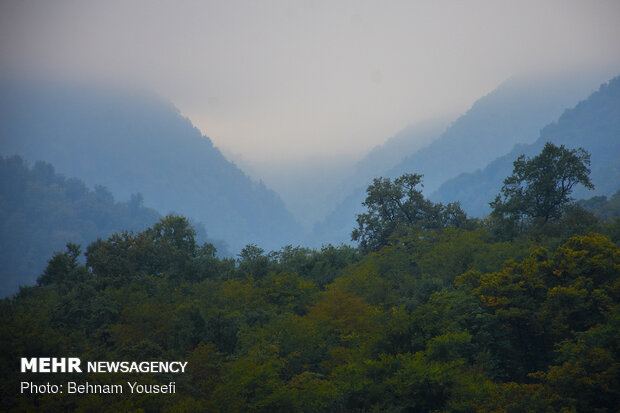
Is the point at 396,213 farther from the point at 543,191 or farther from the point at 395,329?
the point at 395,329

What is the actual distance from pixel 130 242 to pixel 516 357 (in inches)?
1645

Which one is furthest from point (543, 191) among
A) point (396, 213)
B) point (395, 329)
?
point (395, 329)

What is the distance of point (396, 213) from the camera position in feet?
177

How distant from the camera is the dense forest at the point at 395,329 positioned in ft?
61.7

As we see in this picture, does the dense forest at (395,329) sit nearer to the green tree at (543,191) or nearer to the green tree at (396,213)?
the green tree at (543,191)

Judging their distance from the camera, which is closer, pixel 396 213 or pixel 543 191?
pixel 543 191

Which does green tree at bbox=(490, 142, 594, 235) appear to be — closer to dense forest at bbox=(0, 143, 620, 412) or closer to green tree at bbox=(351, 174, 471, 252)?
dense forest at bbox=(0, 143, 620, 412)

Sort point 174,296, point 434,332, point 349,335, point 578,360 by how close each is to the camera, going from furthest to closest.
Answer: point 174,296
point 349,335
point 434,332
point 578,360

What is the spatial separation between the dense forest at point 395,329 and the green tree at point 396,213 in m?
8.87

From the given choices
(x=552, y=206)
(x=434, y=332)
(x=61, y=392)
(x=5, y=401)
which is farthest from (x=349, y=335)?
(x=552, y=206)

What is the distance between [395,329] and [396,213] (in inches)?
1262

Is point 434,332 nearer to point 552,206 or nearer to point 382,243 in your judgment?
point 552,206

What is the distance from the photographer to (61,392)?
1817 centimetres

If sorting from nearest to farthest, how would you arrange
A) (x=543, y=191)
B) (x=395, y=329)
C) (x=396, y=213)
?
(x=395, y=329), (x=543, y=191), (x=396, y=213)
